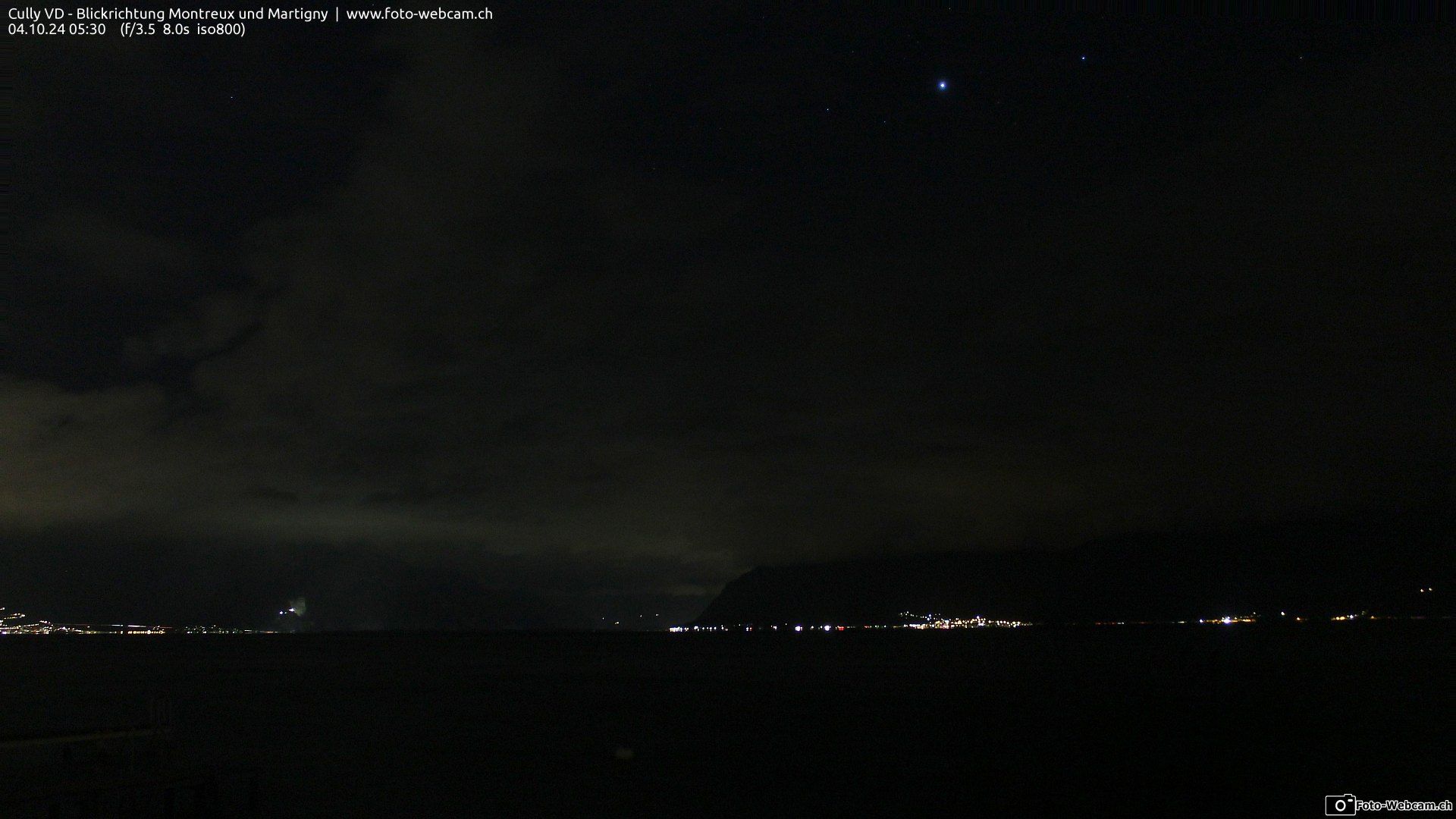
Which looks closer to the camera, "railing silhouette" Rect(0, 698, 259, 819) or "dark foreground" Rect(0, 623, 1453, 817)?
"railing silhouette" Rect(0, 698, 259, 819)

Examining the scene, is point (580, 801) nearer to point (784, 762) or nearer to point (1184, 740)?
point (784, 762)

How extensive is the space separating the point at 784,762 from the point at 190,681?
7538 centimetres

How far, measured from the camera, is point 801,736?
49.6 metres

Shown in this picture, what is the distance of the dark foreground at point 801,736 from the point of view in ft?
110

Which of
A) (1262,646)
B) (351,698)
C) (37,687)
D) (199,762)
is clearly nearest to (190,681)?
(37,687)

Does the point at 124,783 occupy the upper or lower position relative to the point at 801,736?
upper

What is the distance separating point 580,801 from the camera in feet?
109

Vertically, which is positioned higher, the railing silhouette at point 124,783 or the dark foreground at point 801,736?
the railing silhouette at point 124,783

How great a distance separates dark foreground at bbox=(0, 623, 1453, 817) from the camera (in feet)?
110

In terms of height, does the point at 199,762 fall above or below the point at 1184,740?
above

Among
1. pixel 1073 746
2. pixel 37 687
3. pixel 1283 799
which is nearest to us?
pixel 1283 799

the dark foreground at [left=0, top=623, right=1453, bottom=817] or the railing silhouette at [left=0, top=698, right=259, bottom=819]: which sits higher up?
the railing silhouette at [left=0, top=698, right=259, bottom=819]

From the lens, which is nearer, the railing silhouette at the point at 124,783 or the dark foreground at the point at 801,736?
the railing silhouette at the point at 124,783

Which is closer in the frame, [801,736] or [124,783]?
[124,783]
